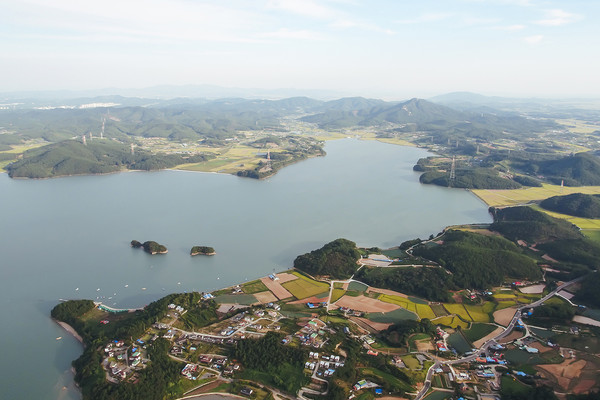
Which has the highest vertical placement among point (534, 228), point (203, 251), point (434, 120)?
point (434, 120)

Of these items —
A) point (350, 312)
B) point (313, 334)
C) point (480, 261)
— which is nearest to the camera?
point (313, 334)

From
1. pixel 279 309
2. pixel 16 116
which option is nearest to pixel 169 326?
pixel 279 309

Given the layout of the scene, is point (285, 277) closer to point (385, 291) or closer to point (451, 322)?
point (385, 291)

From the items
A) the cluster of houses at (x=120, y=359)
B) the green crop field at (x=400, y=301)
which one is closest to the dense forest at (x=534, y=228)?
the green crop field at (x=400, y=301)

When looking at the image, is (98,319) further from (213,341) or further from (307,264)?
(307,264)

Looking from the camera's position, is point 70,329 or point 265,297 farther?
point 265,297

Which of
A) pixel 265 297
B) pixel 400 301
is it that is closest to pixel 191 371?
pixel 265 297

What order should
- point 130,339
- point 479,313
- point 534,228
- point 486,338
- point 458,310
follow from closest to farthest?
point 130,339 → point 486,338 → point 479,313 → point 458,310 → point 534,228
